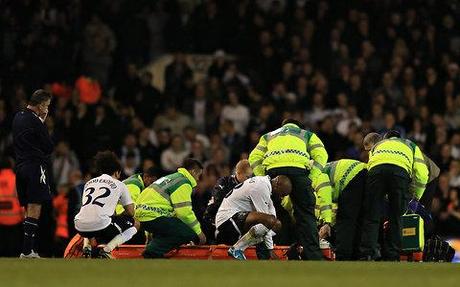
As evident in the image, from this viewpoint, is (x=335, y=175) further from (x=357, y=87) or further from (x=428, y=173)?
(x=357, y=87)

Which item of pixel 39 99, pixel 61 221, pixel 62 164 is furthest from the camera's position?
pixel 62 164

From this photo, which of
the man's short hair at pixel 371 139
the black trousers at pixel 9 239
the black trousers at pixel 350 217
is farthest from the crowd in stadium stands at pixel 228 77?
the black trousers at pixel 350 217

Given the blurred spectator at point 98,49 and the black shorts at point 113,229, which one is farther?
the blurred spectator at point 98,49

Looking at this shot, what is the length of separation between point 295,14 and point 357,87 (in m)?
2.38

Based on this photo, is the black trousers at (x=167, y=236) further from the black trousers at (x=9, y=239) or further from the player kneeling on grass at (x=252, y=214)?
the black trousers at (x=9, y=239)

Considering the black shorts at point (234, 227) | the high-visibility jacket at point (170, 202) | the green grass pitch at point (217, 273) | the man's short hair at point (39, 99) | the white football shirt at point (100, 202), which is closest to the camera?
the green grass pitch at point (217, 273)

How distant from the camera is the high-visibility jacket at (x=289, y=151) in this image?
52.4ft

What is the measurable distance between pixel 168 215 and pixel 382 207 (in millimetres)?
2553

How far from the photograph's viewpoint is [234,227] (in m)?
16.1

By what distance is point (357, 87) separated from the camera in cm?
2395

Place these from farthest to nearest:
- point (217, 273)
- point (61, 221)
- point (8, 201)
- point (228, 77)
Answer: point (228, 77) → point (61, 221) → point (8, 201) → point (217, 273)

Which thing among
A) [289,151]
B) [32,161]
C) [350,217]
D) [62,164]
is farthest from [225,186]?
[62,164]

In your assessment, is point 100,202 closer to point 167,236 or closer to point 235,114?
point 167,236

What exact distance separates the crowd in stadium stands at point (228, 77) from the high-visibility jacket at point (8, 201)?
0.94 meters
